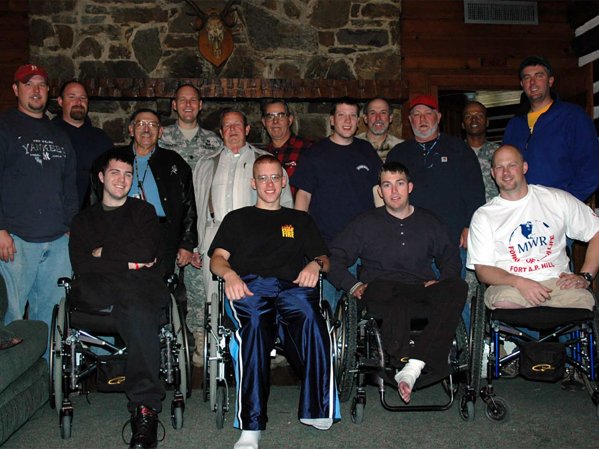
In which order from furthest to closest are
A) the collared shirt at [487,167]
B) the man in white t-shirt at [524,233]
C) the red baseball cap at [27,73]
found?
the collared shirt at [487,167] < the red baseball cap at [27,73] < the man in white t-shirt at [524,233]

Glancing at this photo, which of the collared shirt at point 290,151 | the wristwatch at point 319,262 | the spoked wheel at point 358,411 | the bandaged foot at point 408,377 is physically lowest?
the spoked wheel at point 358,411

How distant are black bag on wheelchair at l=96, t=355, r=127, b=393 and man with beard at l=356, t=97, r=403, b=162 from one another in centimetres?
208

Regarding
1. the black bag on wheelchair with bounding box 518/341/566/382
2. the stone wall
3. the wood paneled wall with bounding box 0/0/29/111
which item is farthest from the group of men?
the wood paneled wall with bounding box 0/0/29/111

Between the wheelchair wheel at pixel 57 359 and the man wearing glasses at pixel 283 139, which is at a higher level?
the man wearing glasses at pixel 283 139

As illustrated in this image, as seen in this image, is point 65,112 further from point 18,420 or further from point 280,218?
point 18,420

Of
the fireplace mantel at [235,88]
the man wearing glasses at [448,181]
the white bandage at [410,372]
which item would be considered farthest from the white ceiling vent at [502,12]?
the white bandage at [410,372]

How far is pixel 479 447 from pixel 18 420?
185 centimetres

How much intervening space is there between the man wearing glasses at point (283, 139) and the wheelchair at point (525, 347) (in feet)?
5.16

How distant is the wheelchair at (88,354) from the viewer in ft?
8.90

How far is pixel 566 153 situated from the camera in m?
3.67

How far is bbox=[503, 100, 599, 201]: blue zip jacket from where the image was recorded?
3.64m

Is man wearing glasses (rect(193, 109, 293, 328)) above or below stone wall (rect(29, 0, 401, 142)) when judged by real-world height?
below

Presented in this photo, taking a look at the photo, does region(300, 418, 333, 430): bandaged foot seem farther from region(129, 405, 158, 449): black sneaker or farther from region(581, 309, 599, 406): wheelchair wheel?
region(581, 309, 599, 406): wheelchair wheel

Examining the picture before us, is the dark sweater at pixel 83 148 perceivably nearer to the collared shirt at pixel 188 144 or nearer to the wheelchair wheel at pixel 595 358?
the collared shirt at pixel 188 144
